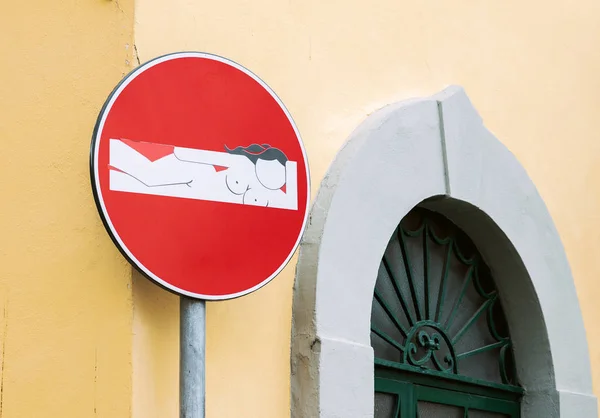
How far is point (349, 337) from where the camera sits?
14.6 feet

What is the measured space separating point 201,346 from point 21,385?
607mm

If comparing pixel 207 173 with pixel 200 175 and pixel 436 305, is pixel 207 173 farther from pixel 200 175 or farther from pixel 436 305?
pixel 436 305

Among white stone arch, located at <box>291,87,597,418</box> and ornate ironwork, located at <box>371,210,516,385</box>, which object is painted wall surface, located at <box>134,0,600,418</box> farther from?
ornate ironwork, located at <box>371,210,516,385</box>

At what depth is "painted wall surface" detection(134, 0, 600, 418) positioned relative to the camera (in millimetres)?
4238

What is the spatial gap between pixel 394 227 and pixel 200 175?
4.19 feet

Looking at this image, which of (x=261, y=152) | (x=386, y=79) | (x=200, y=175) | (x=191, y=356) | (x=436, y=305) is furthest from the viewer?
(x=436, y=305)

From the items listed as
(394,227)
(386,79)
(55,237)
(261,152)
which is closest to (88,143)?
(55,237)

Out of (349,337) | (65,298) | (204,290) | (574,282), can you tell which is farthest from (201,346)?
(574,282)

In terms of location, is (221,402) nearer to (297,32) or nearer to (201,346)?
(201,346)

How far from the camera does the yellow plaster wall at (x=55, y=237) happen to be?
3629 millimetres

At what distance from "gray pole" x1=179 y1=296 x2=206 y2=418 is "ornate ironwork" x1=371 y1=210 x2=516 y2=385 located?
53.6 inches

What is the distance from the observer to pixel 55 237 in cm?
375

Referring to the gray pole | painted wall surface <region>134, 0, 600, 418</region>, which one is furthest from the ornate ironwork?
the gray pole

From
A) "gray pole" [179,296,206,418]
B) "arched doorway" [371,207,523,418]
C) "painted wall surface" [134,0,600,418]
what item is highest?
"painted wall surface" [134,0,600,418]
